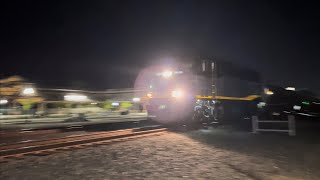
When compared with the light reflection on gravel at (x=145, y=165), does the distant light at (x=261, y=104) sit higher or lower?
higher

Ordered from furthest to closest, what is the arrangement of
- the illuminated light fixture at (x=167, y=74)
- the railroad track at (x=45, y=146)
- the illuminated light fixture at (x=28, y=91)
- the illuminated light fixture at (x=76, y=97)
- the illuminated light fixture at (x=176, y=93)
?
the illuminated light fixture at (x=76, y=97), the illuminated light fixture at (x=28, y=91), the illuminated light fixture at (x=167, y=74), the illuminated light fixture at (x=176, y=93), the railroad track at (x=45, y=146)

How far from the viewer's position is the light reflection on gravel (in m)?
6.55

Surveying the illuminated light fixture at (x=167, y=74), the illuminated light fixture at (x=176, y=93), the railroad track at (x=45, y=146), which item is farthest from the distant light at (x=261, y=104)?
the railroad track at (x=45, y=146)

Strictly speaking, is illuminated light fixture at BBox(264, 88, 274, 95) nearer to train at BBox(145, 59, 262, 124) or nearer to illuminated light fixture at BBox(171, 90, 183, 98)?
train at BBox(145, 59, 262, 124)

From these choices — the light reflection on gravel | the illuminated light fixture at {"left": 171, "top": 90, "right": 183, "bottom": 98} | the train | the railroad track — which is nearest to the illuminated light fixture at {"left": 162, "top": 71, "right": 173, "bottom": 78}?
the train

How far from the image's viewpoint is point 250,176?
6.53 meters

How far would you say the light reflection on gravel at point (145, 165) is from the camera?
6555mm

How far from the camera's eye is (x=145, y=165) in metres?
7.50

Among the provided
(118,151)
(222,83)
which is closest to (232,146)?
(118,151)

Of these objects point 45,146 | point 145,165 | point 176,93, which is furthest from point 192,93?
point 145,165

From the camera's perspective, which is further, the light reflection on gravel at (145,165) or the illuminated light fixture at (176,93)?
the illuminated light fixture at (176,93)

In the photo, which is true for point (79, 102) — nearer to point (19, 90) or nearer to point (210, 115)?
point (19, 90)

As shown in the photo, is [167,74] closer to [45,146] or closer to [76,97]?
[45,146]

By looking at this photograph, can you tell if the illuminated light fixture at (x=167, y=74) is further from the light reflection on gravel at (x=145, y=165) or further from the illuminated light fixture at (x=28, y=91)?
the illuminated light fixture at (x=28, y=91)
